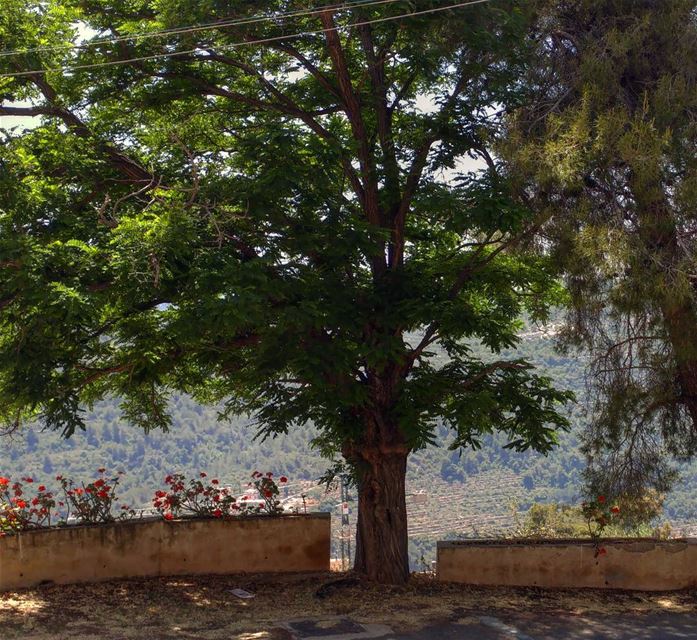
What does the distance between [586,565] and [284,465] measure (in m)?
54.5

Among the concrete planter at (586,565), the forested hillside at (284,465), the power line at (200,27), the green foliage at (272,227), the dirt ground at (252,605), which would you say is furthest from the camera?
the forested hillside at (284,465)

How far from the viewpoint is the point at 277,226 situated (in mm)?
10633

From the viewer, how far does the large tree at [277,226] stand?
32.8 ft

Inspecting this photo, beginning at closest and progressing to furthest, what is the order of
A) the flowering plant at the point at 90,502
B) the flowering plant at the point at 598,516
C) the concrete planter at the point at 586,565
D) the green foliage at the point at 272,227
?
the green foliage at the point at 272,227, the flowering plant at the point at 90,502, the concrete planter at the point at 586,565, the flowering plant at the point at 598,516

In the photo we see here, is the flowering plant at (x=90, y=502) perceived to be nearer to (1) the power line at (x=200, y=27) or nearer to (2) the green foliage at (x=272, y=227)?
(2) the green foliage at (x=272, y=227)

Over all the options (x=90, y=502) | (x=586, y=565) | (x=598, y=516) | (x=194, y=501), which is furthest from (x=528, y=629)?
(x=90, y=502)

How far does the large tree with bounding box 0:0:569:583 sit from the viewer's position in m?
10.0

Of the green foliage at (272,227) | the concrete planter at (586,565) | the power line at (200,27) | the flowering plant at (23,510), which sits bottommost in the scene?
the concrete planter at (586,565)

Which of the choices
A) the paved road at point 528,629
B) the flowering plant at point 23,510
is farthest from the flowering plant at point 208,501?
the paved road at point 528,629

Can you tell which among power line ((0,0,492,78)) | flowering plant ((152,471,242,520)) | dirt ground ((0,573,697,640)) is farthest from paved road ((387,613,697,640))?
power line ((0,0,492,78))

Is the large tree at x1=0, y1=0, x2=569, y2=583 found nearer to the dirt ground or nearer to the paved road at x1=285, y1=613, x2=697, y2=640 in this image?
the dirt ground

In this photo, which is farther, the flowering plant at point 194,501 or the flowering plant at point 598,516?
the flowering plant at point 194,501

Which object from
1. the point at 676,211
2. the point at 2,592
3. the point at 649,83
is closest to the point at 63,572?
the point at 2,592

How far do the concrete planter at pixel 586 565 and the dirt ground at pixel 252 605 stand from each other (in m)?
0.20
